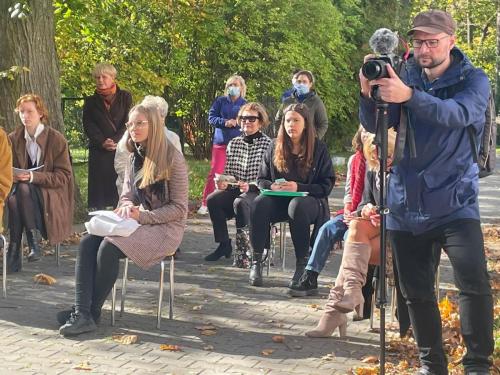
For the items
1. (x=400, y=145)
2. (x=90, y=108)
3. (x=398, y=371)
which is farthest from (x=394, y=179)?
(x=90, y=108)

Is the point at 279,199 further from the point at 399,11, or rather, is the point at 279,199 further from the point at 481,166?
the point at 399,11

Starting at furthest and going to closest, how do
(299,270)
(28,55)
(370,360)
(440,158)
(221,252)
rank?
(28,55), (221,252), (299,270), (370,360), (440,158)

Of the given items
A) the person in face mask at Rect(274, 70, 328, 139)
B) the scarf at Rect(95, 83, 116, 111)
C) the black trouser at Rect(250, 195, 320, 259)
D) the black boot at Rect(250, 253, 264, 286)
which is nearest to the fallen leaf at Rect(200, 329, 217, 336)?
the black boot at Rect(250, 253, 264, 286)

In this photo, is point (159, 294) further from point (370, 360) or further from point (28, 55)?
point (28, 55)

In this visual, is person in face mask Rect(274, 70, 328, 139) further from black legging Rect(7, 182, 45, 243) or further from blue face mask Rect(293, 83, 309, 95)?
black legging Rect(7, 182, 45, 243)

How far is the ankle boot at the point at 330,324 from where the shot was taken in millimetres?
7340

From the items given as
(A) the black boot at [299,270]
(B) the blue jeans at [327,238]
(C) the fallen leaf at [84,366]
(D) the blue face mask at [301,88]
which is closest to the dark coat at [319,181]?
(A) the black boot at [299,270]

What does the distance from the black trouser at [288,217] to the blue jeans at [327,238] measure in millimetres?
786

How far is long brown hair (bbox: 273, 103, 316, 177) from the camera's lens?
377 inches

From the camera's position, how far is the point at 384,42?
17.1ft

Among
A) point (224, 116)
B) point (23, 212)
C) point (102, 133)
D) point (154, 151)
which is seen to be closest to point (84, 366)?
point (154, 151)

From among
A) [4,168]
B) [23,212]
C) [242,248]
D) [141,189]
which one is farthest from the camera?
[242,248]

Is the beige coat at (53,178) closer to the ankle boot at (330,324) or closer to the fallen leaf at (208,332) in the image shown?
the fallen leaf at (208,332)

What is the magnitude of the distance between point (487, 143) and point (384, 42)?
2.82 feet
